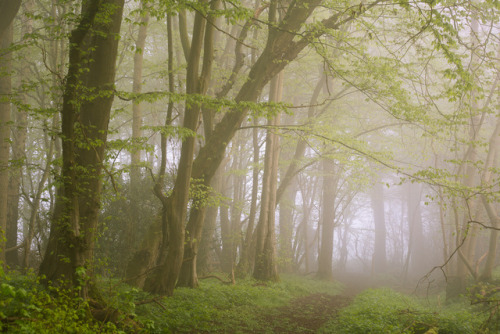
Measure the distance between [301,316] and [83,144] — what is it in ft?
22.1

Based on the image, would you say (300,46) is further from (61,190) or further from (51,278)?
(51,278)

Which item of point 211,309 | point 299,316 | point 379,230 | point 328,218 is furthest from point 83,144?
point 379,230

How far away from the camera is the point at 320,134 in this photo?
12203mm

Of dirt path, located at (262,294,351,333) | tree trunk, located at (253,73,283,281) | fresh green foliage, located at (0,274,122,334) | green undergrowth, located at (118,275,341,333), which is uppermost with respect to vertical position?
tree trunk, located at (253,73,283,281)

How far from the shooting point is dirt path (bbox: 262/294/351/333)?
795 cm

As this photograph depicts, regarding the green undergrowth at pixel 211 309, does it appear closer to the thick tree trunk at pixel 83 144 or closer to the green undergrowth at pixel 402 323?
the thick tree trunk at pixel 83 144

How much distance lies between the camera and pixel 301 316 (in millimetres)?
9531

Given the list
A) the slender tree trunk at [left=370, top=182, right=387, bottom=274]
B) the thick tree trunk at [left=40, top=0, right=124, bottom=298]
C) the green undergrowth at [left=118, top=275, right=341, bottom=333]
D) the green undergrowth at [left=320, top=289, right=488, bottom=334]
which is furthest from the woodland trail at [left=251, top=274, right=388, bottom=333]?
the slender tree trunk at [left=370, top=182, right=387, bottom=274]

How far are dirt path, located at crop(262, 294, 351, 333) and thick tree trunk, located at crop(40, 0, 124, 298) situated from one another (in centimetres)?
399

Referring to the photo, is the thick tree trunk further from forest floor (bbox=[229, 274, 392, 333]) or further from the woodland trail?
the woodland trail

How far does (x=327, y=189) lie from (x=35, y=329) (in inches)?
736

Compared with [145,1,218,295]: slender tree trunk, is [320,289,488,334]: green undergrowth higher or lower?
lower

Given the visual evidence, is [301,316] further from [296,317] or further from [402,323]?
[402,323]

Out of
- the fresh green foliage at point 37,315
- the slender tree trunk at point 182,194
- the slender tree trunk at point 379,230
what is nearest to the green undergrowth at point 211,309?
the slender tree trunk at point 182,194
